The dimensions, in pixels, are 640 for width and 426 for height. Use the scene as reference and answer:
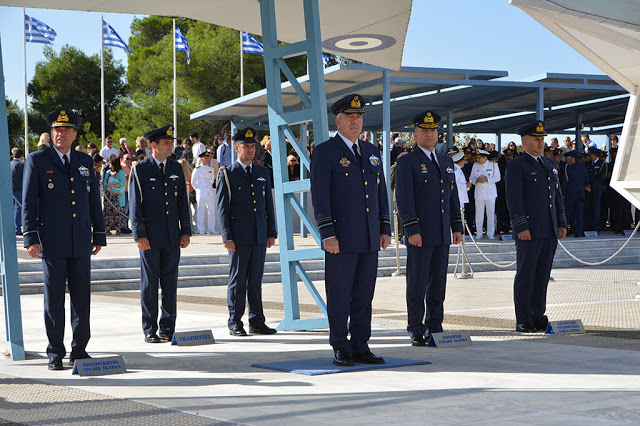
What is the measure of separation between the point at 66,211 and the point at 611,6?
22.1ft

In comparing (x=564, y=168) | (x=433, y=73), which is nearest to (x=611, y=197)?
(x=564, y=168)

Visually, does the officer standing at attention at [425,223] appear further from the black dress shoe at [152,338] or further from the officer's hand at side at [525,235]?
the black dress shoe at [152,338]

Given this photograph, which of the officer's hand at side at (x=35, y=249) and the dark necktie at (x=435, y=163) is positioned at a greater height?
the dark necktie at (x=435, y=163)

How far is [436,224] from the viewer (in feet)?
27.6

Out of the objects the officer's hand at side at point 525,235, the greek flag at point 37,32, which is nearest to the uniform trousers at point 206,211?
the officer's hand at side at point 525,235

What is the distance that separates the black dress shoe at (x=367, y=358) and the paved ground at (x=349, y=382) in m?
0.29

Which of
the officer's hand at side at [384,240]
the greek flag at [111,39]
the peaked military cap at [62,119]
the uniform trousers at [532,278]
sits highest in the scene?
the greek flag at [111,39]

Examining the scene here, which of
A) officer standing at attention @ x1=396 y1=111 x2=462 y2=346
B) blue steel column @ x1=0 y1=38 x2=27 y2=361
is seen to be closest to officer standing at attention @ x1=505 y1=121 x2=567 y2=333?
officer standing at attention @ x1=396 y1=111 x2=462 y2=346

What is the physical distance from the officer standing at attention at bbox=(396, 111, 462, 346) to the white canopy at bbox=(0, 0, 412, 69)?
1.96 meters

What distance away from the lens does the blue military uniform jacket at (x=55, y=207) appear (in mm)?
7230

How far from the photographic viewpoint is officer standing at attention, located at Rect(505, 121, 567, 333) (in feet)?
30.1

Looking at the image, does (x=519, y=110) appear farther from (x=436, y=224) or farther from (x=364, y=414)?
(x=364, y=414)

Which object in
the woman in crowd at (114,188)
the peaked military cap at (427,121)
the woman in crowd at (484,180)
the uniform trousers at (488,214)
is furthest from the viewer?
the woman in crowd at (114,188)

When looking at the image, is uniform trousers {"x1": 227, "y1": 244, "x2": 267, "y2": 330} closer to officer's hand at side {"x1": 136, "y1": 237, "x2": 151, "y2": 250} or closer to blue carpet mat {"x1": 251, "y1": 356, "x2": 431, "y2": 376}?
officer's hand at side {"x1": 136, "y1": 237, "x2": 151, "y2": 250}
